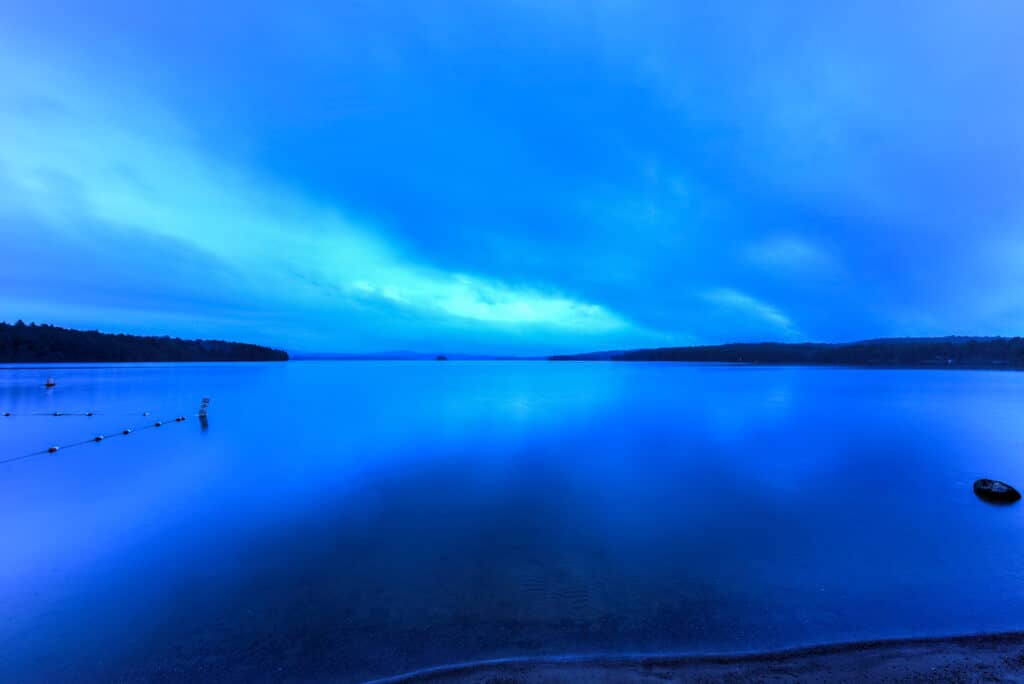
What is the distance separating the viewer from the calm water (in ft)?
13.5

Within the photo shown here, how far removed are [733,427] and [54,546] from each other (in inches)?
787

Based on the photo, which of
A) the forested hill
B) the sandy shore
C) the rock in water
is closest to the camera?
the sandy shore

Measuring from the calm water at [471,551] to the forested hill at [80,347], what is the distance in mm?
101733

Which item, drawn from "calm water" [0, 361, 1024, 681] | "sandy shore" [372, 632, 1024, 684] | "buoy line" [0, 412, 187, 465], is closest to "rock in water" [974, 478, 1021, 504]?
"calm water" [0, 361, 1024, 681]

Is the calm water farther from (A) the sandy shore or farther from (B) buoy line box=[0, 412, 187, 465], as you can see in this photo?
(B) buoy line box=[0, 412, 187, 465]

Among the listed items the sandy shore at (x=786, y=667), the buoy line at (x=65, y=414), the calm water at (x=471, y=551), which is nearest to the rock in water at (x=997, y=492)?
the calm water at (x=471, y=551)

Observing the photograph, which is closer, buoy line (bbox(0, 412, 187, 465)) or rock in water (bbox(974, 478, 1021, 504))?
rock in water (bbox(974, 478, 1021, 504))

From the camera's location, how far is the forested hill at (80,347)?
80938 mm

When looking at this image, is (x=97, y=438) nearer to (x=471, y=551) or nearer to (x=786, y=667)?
(x=471, y=551)

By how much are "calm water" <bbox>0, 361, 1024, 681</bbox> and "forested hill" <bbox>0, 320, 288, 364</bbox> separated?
10173 centimetres

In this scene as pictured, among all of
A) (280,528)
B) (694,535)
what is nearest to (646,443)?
(694,535)

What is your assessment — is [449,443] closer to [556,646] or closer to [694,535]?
[694,535]

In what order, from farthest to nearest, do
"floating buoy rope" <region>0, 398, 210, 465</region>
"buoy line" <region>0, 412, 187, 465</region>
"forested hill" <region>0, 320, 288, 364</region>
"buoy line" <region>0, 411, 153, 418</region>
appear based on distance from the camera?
"forested hill" <region>0, 320, 288, 364</region>, "buoy line" <region>0, 411, 153, 418</region>, "floating buoy rope" <region>0, 398, 210, 465</region>, "buoy line" <region>0, 412, 187, 465</region>

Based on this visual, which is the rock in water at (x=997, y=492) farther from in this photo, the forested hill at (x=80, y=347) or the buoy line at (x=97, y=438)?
the forested hill at (x=80, y=347)
